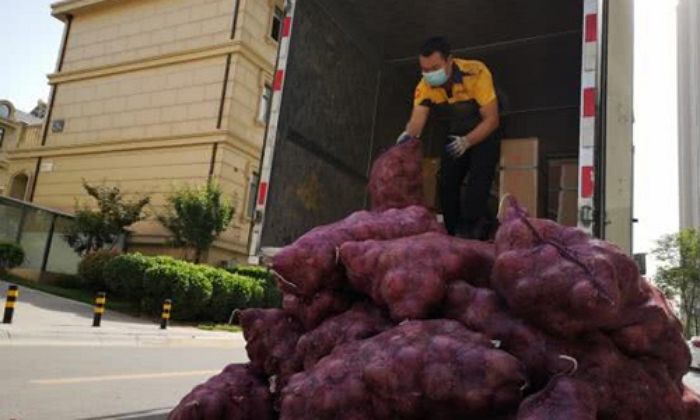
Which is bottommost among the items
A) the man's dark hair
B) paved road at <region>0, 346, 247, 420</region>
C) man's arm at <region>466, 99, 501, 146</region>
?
paved road at <region>0, 346, 247, 420</region>

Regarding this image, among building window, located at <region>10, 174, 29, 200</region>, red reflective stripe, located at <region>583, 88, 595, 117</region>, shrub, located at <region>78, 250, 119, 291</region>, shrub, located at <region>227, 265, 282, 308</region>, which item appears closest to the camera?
red reflective stripe, located at <region>583, 88, 595, 117</region>

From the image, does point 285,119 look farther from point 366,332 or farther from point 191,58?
point 191,58

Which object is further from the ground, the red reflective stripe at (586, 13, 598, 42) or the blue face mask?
the red reflective stripe at (586, 13, 598, 42)

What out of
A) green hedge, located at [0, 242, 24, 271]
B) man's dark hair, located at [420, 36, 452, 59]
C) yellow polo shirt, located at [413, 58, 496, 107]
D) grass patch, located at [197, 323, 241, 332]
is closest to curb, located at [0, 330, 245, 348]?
grass patch, located at [197, 323, 241, 332]

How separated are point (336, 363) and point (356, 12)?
4.71 metres

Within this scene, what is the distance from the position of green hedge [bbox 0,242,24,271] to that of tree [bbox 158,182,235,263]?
176 inches

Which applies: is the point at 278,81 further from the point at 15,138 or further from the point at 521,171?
the point at 15,138

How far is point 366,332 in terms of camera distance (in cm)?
251

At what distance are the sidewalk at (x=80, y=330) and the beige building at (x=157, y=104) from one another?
692 centimetres

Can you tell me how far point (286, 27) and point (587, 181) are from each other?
2.79 metres

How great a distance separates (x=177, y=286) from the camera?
49.1 ft

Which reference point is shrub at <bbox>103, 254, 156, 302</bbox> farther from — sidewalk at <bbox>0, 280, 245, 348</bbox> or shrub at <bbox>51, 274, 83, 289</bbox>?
shrub at <bbox>51, 274, 83, 289</bbox>

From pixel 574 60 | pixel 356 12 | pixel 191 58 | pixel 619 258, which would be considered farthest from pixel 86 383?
pixel 191 58

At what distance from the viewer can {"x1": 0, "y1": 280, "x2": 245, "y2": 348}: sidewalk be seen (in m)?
9.79
